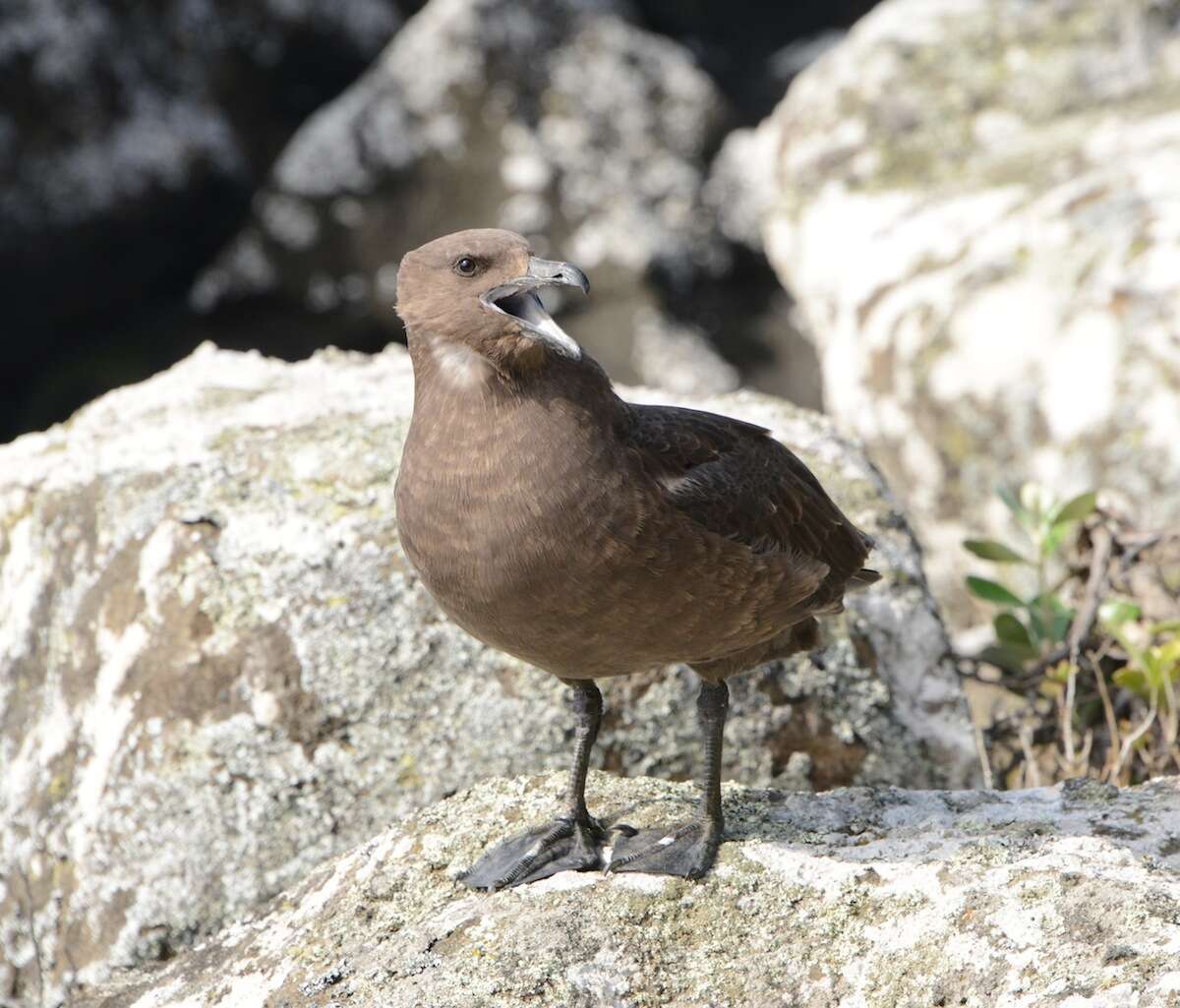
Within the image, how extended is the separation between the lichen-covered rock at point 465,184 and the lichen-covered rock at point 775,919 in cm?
619

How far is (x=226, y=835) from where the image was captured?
4.20 m

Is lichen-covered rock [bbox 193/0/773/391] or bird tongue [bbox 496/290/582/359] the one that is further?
lichen-covered rock [bbox 193/0/773/391]

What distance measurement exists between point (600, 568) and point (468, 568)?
31 centimetres

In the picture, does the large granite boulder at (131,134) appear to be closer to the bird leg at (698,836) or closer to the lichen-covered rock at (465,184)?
the lichen-covered rock at (465,184)

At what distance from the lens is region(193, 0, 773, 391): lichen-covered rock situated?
9.80 meters

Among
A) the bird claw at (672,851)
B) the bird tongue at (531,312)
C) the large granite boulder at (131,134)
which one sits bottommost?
the bird claw at (672,851)

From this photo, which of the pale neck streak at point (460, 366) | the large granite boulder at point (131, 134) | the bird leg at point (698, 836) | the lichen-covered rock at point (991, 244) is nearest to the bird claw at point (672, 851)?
the bird leg at point (698, 836)

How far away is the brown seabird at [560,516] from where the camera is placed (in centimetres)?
330

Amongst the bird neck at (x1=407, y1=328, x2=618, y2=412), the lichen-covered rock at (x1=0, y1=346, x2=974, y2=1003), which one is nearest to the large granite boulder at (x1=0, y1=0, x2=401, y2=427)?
the lichen-covered rock at (x1=0, y1=346, x2=974, y2=1003)

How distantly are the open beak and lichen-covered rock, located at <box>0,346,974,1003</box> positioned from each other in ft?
4.12

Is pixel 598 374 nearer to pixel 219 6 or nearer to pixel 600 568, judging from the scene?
pixel 600 568

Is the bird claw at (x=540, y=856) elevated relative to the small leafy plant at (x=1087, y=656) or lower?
lower

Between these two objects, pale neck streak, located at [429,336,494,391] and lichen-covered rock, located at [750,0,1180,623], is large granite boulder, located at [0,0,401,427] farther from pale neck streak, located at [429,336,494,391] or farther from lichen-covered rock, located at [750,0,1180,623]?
pale neck streak, located at [429,336,494,391]

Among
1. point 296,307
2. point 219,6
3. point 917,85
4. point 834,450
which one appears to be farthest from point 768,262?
point 834,450
